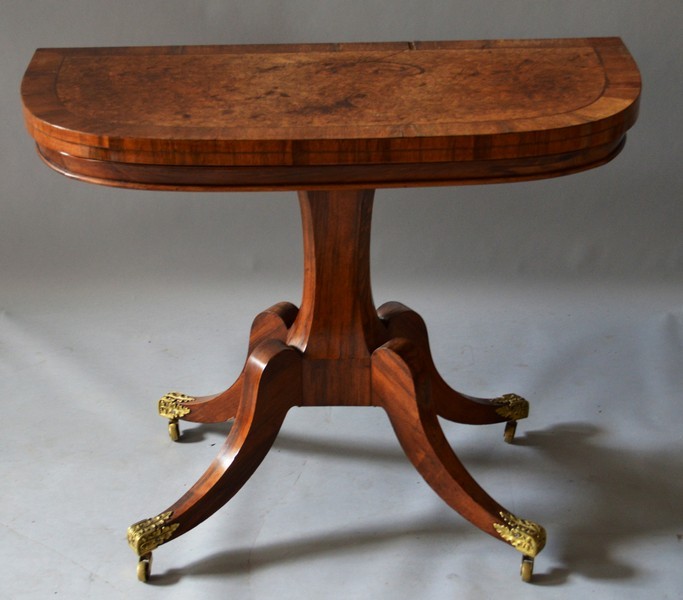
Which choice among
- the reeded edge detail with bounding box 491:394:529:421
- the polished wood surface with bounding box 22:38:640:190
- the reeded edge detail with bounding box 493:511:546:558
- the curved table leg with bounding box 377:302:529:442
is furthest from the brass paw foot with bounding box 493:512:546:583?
the polished wood surface with bounding box 22:38:640:190

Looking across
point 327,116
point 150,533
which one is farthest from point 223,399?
point 327,116

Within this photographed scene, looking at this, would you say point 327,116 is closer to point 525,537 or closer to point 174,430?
point 525,537

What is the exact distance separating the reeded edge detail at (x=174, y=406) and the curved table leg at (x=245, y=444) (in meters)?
0.34

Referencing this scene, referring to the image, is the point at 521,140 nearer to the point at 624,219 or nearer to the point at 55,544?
the point at 55,544

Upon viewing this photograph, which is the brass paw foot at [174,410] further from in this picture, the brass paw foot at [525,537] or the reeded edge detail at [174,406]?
the brass paw foot at [525,537]

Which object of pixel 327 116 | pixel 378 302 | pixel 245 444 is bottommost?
pixel 378 302

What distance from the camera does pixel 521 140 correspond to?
1875 millimetres

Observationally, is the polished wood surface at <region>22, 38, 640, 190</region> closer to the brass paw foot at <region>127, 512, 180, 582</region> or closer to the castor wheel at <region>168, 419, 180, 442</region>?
the brass paw foot at <region>127, 512, 180, 582</region>

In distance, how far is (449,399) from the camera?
256 centimetres

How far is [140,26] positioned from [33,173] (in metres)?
0.49

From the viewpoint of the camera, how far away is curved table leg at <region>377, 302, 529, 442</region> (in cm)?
245

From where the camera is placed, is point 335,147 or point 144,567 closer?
point 335,147

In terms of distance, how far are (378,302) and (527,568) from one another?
3.57 feet

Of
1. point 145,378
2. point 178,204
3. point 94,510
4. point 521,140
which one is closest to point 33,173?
point 178,204
